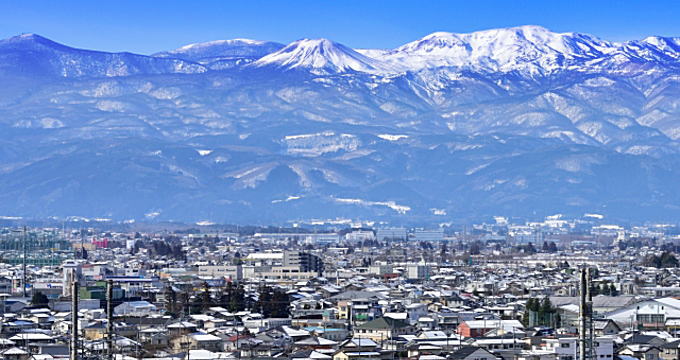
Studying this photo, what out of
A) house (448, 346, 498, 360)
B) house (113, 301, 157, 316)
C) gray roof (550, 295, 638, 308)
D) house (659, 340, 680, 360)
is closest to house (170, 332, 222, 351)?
house (448, 346, 498, 360)

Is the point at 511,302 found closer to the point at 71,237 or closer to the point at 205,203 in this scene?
the point at 71,237

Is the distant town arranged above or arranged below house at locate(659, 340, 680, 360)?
above

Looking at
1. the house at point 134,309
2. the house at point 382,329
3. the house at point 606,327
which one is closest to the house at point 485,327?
the house at point 382,329

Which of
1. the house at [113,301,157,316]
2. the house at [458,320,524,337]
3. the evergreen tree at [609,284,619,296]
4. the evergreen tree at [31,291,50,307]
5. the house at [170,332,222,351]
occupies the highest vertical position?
the evergreen tree at [609,284,619,296]

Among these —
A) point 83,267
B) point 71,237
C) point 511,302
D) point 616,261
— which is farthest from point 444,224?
point 511,302

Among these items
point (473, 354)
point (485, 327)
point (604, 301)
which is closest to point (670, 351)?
point (473, 354)

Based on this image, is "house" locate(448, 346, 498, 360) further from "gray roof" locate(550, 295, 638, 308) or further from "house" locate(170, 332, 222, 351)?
"gray roof" locate(550, 295, 638, 308)

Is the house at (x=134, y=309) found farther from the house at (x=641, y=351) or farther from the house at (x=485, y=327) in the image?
the house at (x=641, y=351)

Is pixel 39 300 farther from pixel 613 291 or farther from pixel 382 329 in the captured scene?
pixel 613 291

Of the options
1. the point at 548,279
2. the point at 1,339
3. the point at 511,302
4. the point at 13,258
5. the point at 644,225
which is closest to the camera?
the point at 1,339
